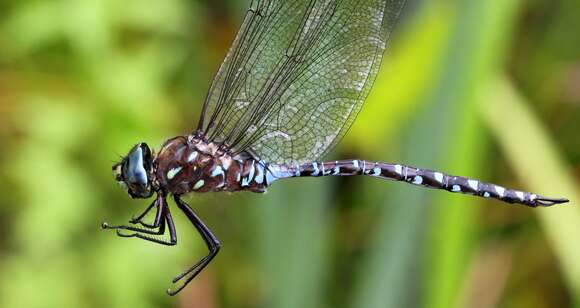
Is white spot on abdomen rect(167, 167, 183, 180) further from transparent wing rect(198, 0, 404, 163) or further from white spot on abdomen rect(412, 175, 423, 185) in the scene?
white spot on abdomen rect(412, 175, 423, 185)

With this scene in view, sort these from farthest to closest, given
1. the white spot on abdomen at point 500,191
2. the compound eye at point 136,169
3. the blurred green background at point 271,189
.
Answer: the blurred green background at point 271,189 < the white spot on abdomen at point 500,191 < the compound eye at point 136,169

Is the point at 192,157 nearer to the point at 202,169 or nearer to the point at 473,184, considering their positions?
the point at 202,169

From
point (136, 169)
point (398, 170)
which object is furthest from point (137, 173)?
point (398, 170)

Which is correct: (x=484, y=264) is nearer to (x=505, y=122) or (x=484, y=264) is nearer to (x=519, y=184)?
(x=519, y=184)

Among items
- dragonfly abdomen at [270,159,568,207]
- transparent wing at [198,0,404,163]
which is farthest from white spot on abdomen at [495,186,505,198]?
transparent wing at [198,0,404,163]

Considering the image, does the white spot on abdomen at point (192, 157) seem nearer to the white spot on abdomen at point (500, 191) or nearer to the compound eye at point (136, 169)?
the compound eye at point (136, 169)

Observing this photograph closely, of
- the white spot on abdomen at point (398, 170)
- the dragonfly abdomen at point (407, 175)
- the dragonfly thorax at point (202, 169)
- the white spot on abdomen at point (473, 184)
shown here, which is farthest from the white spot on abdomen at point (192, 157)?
the white spot on abdomen at point (473, 184)
